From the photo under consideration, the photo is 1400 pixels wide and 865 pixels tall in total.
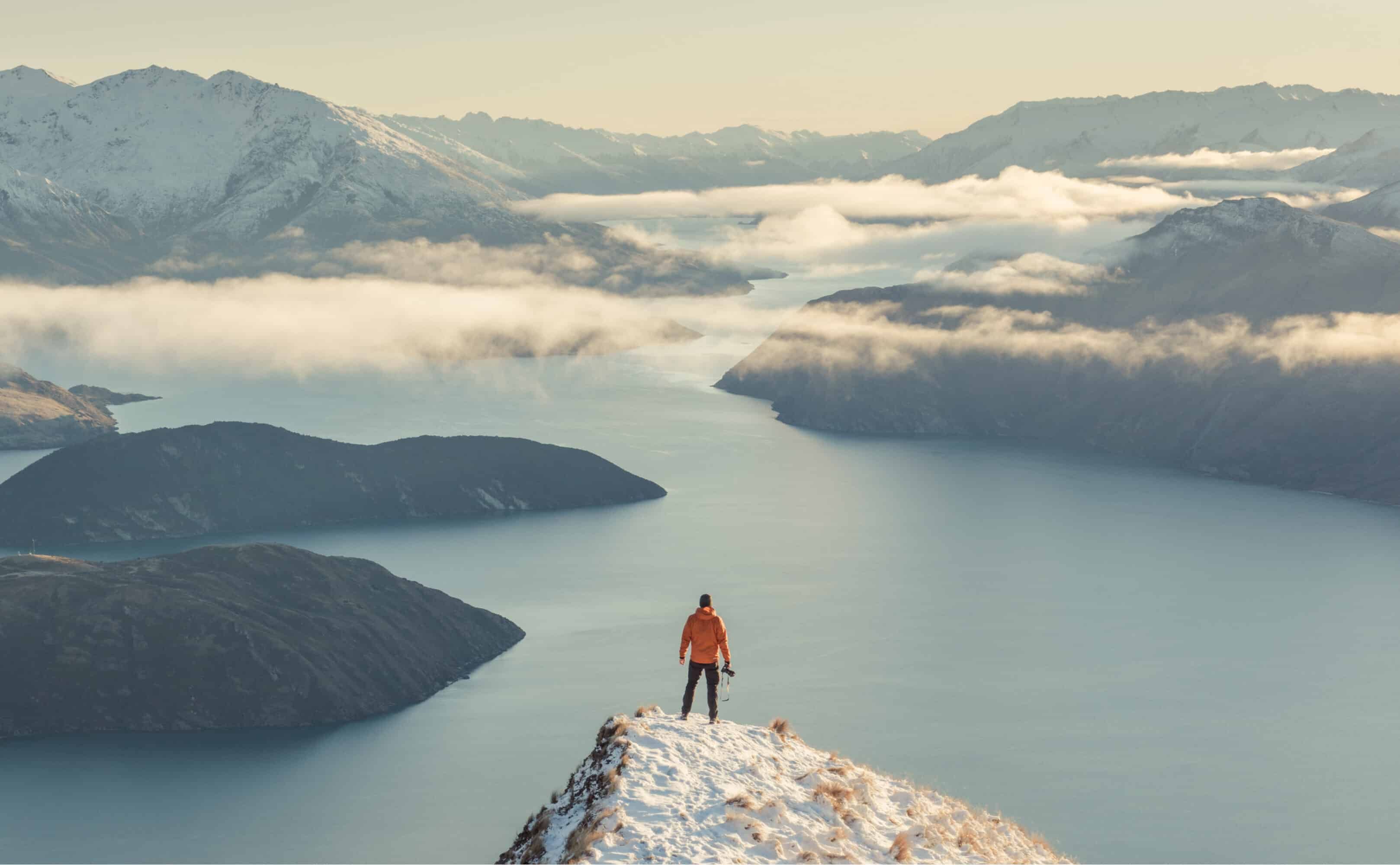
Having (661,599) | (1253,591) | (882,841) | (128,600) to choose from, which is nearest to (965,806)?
(882,841)

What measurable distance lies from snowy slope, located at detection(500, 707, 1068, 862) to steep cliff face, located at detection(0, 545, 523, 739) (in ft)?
321

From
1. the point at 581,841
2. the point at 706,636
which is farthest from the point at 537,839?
the point at 706,636

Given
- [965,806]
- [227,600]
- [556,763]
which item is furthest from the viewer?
[227,600]

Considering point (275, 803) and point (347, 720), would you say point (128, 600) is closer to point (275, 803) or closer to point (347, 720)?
point (347, 720)

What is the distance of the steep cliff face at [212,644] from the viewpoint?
132625mm

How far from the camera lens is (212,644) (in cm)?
13875

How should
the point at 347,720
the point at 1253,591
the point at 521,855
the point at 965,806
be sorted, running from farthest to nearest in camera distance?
the point at 1253,591
the point at 347,720
the point at 965,806
the point at 521,855

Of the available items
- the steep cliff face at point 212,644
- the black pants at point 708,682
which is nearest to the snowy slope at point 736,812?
the black pants at point 708,682

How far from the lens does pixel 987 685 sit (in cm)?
14788

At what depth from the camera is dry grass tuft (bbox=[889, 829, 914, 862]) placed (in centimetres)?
4019

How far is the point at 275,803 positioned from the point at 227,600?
37.2 meters

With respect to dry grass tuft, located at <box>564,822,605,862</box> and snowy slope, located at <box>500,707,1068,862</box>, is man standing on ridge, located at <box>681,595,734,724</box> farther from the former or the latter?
dry grass tuft, located at <box>564,822,605,862</box>

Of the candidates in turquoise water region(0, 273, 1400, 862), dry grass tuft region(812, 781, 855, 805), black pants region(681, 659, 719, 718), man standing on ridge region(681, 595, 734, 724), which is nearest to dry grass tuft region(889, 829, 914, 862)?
dry grass tuft region(812, 781, 855, 805)

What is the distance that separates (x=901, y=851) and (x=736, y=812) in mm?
4374
